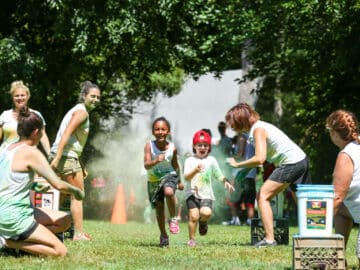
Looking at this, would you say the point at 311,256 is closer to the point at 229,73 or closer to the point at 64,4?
the point at 64,4

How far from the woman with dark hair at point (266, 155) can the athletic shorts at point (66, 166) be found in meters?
2.30


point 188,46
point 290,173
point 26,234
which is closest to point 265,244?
point 290,173

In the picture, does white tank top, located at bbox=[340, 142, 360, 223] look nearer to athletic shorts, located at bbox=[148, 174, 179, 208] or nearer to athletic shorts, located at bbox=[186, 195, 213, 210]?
athletic shorts, located at bbox=[148, 174, 179, 208]

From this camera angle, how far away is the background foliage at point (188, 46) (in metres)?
19.9

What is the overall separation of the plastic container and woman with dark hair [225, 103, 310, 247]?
2.55 m

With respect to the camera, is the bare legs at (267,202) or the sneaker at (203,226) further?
the sneaker at (203,226)

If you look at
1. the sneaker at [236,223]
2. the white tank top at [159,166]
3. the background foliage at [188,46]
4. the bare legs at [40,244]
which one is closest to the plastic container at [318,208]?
the bare legs at [40,244]

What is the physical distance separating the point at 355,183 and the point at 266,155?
2.63 meters

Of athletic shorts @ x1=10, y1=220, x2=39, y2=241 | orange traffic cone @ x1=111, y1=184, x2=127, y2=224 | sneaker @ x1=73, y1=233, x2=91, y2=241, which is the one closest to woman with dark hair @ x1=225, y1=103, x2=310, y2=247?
sneaker @ x1=73, y1=233, x2=91, y2=241

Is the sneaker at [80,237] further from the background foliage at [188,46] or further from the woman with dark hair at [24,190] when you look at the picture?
the background foliage at [188,46]

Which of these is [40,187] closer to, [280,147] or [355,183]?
[280,147]

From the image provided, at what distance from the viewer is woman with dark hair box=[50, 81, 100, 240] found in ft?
36.1

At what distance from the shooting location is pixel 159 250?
952 cm

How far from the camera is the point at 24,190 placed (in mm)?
8094
